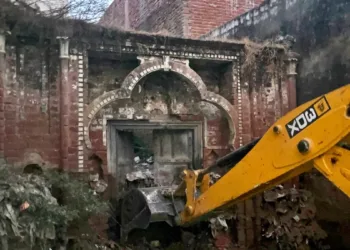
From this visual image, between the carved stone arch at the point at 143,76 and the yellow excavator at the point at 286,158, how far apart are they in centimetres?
227

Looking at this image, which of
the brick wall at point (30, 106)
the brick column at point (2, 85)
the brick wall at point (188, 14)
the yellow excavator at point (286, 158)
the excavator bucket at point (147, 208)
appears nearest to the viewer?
the yellow excavator at point (286, 158)

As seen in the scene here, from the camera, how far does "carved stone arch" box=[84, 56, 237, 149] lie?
6.98 meters

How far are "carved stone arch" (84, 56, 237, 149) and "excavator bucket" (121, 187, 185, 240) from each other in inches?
46.6

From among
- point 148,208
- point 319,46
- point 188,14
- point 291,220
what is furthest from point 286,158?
point 188,14

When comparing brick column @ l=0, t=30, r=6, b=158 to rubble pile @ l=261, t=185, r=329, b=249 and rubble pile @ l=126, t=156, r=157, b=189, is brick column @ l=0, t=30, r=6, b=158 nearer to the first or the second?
rubble pile @ l=126, t=156, r=157, b=189

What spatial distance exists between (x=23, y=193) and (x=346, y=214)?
4.71m

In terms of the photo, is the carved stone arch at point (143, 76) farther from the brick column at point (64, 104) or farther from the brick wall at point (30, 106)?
the brick wall at point (30, 106)

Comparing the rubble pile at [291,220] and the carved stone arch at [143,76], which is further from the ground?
the carved stone arch at [143,76]

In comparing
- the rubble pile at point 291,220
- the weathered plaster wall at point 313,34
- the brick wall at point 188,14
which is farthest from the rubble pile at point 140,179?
the brick wall at point 188,14

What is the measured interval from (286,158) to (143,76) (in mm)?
3828

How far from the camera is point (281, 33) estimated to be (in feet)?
28.2

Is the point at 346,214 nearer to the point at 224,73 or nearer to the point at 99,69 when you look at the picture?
the point at 224,73

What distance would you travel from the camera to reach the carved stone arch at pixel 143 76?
6.98 meters

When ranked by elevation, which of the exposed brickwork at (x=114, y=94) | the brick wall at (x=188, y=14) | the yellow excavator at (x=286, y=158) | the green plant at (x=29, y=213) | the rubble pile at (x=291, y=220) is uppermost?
the brick wall at (x=188, y=14)
